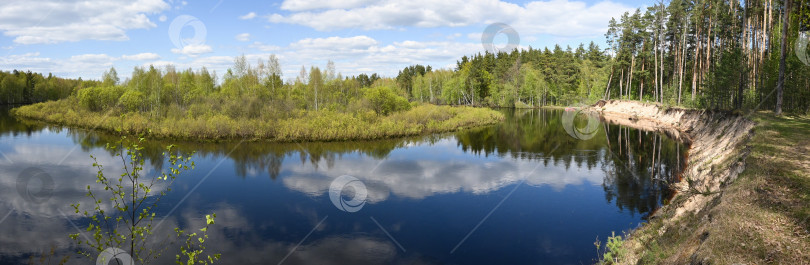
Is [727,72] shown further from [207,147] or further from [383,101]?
[207,147]

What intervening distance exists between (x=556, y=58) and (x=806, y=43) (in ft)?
255

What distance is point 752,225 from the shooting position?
9000 mm

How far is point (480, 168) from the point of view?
2900 centimetres

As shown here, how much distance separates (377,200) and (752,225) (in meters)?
14.7

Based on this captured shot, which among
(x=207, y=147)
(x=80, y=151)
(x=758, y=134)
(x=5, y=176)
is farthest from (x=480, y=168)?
(x=80, y=151)
